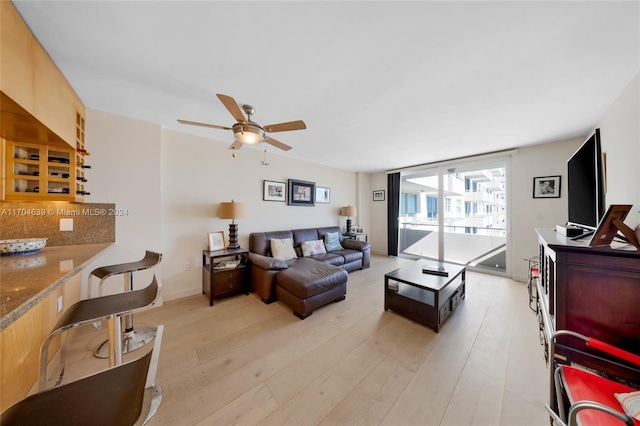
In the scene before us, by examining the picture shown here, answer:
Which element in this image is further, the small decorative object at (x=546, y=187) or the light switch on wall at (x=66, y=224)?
the small decorative object at (x=546, y=187)

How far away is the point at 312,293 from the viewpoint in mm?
2365

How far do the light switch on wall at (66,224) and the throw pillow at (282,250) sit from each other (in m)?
2.22

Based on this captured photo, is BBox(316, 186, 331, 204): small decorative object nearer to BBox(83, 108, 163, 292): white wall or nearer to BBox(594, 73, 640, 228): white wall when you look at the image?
BBox(83, 108, 163, 292): white wall

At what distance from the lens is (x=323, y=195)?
474 centimetres

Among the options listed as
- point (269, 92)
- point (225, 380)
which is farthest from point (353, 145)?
point (225, 380)

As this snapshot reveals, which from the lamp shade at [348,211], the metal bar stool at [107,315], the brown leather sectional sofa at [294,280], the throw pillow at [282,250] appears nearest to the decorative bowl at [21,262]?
the metal bar stool at [107,315]

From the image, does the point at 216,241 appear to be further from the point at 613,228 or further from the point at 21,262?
the point at 613,228

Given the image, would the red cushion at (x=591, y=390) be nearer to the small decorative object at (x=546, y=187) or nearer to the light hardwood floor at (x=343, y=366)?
the light hardwood floor at (x=343, y=366)

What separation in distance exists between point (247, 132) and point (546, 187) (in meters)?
4.53

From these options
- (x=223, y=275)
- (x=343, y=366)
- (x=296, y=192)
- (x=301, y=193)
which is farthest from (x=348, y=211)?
(x=343, y=366)

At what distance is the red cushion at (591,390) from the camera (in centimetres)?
84

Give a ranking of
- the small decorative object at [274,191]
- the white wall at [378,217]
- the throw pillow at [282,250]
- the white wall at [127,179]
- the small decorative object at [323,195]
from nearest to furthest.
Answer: the white wall at [127,179], the throw pillow at [282,250], the small decorative object at [274,191], the small decorative object at [323,195], the white wall at [378,217]

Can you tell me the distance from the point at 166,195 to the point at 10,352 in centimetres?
189

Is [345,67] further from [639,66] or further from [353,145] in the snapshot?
[639,66]
